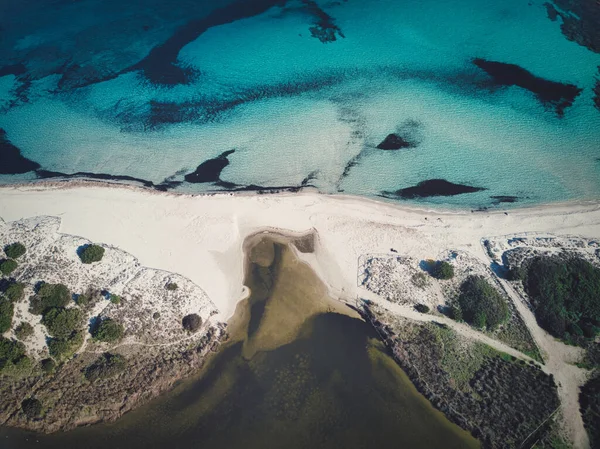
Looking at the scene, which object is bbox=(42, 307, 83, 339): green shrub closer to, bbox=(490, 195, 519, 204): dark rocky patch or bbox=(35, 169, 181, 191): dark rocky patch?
bbox=(35, 169, 181, 191): dark rocky patch

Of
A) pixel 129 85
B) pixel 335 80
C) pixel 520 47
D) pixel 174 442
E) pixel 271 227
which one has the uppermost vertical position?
pixel 520 47

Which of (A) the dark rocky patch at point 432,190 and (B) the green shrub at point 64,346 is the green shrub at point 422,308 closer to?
(A) the dark rocky patch at point 432,190

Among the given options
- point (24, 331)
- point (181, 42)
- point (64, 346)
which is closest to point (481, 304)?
point (64, 346)

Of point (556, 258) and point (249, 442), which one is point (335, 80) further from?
point (249, 442)

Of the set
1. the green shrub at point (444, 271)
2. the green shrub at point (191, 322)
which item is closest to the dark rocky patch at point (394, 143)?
the green shrub at point (444, 271)

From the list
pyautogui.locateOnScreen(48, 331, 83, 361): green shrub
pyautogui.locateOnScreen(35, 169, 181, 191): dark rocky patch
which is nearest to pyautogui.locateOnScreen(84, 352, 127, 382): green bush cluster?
pyautogui.locateOnScreen(48, 331, 83, 361): green shrub

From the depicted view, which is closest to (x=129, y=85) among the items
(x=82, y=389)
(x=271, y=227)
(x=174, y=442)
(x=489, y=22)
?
(x=271, y=227)
